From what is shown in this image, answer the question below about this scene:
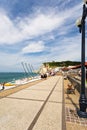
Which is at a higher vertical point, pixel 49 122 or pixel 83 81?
pixel 83 81

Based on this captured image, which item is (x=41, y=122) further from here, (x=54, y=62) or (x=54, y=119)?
(x=54, y=62)

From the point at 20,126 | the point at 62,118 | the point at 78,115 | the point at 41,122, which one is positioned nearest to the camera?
the point at 20,126

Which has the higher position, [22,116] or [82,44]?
[82,44]

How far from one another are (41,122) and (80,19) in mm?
4822

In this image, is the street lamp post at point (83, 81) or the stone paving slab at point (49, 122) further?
the street lamp post at point (83, 81)

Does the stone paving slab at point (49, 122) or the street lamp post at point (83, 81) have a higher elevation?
the street lamp post at point (83, 81)

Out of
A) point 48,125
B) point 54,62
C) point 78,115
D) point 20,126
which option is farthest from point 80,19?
point 54,62

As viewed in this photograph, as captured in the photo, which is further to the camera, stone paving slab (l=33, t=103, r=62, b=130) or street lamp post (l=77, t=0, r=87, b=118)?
street lamp post (l=77, t=0, r=87, b=118)

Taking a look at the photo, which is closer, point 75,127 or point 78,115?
point 75,127

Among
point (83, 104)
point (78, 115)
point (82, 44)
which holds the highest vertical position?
point (82, 44)

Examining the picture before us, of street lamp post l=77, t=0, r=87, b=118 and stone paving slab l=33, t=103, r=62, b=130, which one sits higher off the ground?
street lamp post l=77, t=0, r=87, b=118

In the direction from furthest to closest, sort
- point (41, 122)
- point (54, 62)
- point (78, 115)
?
point (54, 62)
point (78, 115)
point (41, 122)

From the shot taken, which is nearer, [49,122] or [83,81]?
[49,122]

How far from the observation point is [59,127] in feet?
16.0
